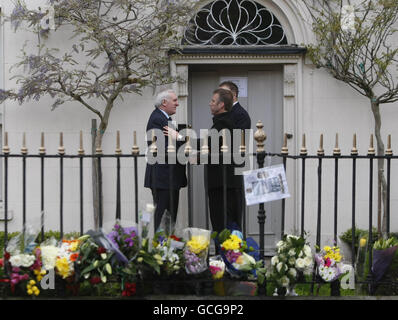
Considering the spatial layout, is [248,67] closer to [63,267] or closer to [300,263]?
[300,263]

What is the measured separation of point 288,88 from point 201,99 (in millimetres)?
1197

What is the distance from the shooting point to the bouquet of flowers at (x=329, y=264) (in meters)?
5.22

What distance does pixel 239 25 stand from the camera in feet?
29.7

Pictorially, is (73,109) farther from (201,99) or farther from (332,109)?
(332,109)

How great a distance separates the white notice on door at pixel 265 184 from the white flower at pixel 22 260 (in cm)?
167

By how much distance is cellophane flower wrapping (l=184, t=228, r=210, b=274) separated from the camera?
5.14 meters

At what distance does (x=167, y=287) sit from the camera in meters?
5.15

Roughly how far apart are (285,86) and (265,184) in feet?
13.3

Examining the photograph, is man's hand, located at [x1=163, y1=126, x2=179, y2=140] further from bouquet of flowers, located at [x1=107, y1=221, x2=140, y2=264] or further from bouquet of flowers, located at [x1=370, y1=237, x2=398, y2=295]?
bouquet of flowers, located at [x1=370, y1=237, x2=398, y2=295]

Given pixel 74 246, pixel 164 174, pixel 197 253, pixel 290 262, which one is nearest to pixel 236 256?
pixel 197 253

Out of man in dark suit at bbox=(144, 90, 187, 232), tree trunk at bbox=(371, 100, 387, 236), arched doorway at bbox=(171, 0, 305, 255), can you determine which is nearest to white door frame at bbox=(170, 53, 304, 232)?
arched doorway at bbox=(171, 0, 305, 255)

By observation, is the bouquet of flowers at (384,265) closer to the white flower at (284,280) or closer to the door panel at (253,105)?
the white flower at (284,280)

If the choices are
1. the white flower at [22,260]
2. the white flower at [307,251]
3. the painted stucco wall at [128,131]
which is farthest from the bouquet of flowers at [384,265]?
the painted stucco wall at [128,131]
